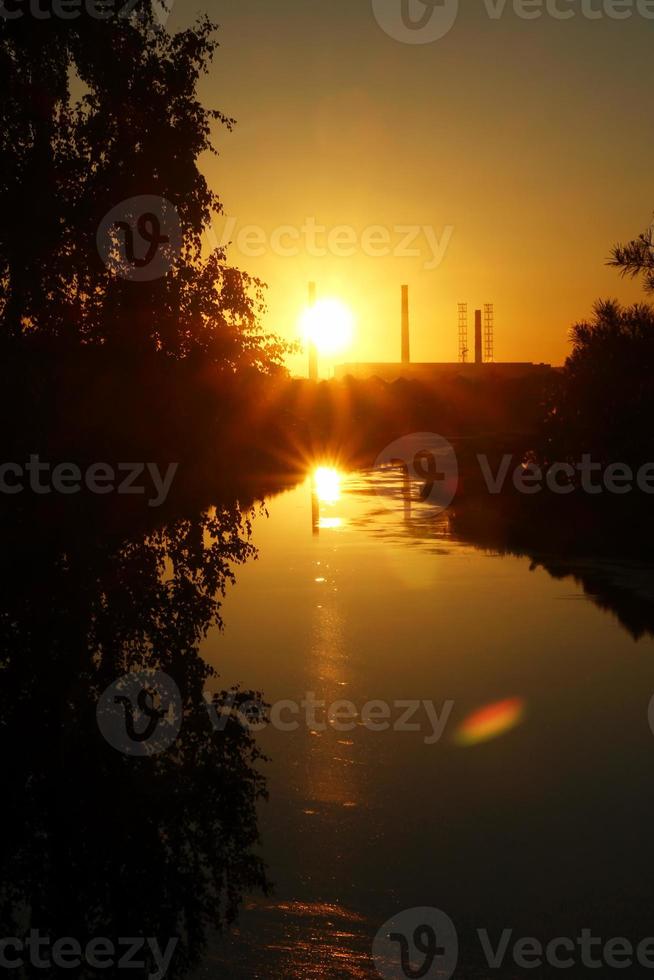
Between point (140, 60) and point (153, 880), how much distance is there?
705 centimetres

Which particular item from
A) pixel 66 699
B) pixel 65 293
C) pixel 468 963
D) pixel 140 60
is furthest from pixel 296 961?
pixel 140 60

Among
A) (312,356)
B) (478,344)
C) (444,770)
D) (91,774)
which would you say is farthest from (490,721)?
(478,344)

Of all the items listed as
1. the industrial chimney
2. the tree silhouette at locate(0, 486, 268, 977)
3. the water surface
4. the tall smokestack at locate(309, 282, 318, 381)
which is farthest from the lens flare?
the industrial chimney

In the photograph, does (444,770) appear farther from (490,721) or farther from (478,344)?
(478,344)

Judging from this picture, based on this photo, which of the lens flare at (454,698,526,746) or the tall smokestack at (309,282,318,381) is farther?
the tall smokestack at (309,282,318,381)

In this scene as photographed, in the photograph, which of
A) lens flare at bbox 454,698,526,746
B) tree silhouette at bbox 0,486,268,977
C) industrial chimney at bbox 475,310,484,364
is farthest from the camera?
industrial chimney at bbox 475,310,484,364

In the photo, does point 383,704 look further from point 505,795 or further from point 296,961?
point 296,961

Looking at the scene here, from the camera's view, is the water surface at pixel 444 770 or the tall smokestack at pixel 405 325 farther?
the tall smokestack at pixel 405 325

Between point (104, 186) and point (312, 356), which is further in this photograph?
point (312, 356)

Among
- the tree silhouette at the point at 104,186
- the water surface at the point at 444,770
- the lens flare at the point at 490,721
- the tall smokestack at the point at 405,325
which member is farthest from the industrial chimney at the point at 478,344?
the tree silhouette at the point at 104,186

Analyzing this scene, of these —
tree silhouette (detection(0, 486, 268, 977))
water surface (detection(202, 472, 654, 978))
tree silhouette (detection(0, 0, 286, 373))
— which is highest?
tree silhouette (detection(0, 0, 286, 373))

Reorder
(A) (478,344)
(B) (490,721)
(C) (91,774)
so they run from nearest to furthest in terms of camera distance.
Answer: (C) (91,774), (B) (490,721), (A) (478,344)

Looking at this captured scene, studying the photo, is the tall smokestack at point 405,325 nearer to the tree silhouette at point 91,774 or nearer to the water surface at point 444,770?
the water surface at point 444,770

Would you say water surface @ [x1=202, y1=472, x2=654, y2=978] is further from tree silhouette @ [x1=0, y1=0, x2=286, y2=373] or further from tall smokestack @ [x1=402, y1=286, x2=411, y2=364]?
tall smokestack @ [x1=402, y1=286, x2=411, y2=364]
